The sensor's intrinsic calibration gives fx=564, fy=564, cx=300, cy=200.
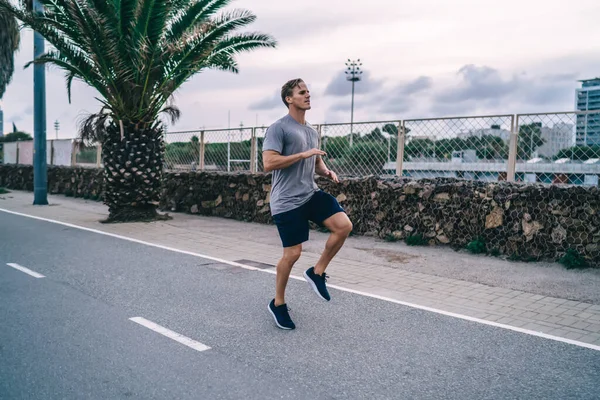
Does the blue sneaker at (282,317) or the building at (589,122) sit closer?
the blue sneaker at (282,317)

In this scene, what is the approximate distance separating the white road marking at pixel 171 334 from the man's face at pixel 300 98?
7.12ft

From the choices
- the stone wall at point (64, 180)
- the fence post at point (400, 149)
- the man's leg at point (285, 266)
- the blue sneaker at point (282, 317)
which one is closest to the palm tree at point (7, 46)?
the stone wall at point (64, 180)

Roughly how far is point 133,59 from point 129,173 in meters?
2.48

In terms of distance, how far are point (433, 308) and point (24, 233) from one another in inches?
323

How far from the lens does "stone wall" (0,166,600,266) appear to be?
25.2ft

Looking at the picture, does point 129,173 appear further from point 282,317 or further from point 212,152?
point 282,317

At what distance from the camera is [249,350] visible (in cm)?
435

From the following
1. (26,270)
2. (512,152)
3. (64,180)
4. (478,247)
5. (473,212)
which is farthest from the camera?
(64,180)

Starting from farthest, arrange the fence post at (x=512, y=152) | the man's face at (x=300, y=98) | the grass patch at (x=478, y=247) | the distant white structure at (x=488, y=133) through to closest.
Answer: the distant white structure at (x=488, y=133)
the fence post at (x=512, y=152)
the grass patch at (x=478, y=247)
the man's face at (x=300, y=98)

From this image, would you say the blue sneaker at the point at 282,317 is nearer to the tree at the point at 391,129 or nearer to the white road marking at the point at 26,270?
the white road marking at the point at 26,270

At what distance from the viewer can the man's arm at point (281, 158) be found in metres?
4.68

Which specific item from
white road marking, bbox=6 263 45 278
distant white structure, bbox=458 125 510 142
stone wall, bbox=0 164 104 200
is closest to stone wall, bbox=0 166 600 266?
distant white structure, bbox=458 125 510 142

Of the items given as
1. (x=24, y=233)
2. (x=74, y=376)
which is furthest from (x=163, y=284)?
(x=24, y=233)

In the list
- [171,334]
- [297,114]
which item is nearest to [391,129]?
[297,114]
